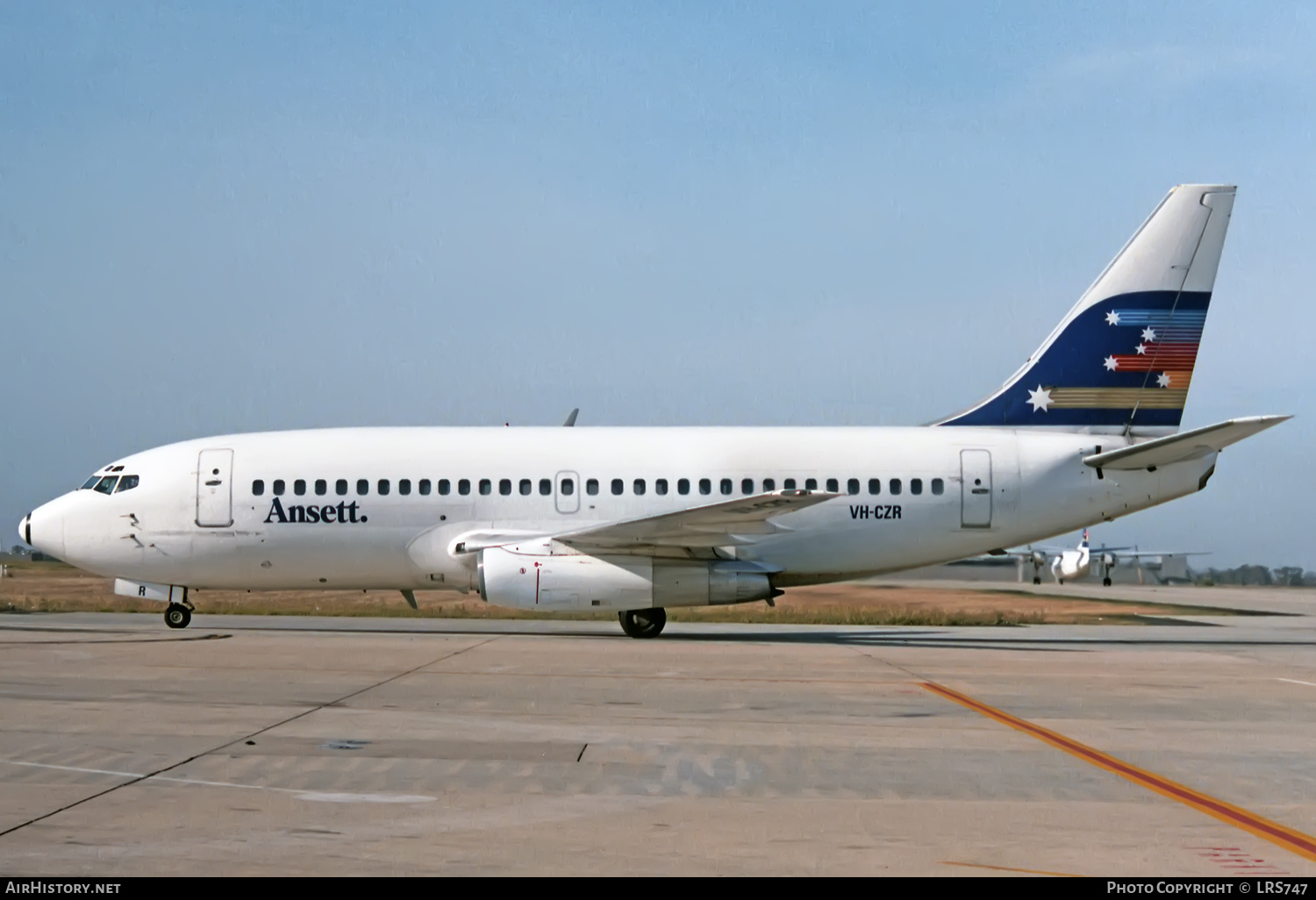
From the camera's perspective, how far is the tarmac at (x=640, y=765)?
5.94 metres

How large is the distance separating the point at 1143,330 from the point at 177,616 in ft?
56.6

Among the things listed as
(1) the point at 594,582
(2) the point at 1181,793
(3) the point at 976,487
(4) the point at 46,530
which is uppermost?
(3) the point at 976,487

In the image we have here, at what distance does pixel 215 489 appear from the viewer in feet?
74.4

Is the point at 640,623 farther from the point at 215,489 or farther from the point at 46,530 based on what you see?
the point at 46,530

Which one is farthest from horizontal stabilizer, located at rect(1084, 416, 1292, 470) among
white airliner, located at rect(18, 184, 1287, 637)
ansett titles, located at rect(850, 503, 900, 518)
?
ansett titles, located at rect(850, 503, 900, 518)

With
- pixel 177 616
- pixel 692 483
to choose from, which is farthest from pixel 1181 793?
pixel 177 616

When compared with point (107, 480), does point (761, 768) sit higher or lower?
lower

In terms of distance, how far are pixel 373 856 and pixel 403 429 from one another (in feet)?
59.1

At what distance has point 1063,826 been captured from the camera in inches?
264

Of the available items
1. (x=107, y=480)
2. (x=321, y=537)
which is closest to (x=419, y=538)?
(x=321, y=537)

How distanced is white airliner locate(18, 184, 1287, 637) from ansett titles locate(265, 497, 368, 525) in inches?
1.2

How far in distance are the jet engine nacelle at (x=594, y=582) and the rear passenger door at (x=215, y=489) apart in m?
4.85

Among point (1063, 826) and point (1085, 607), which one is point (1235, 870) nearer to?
point (1063, 826)

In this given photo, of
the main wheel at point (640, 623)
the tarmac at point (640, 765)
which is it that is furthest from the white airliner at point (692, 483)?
the tarmac at point (640, 765)
